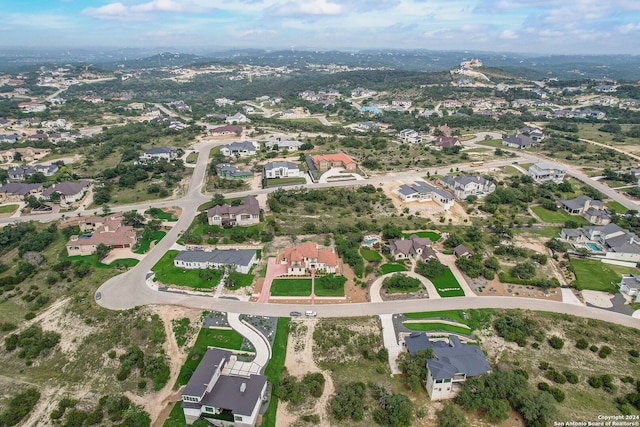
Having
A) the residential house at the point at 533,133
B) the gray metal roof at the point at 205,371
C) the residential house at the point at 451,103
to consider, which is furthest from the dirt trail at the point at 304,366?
the residential house at the point at 451,103

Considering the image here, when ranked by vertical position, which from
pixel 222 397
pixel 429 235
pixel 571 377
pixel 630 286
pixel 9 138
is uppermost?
pixel 9 138

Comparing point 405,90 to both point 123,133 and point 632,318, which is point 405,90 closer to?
point 123,133

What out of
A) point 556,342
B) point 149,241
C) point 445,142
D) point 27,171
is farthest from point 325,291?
point 27,171

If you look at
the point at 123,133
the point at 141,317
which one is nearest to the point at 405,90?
the point at 123,133

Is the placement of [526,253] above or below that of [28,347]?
above

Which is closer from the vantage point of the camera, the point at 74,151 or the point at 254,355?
the point at 254,355

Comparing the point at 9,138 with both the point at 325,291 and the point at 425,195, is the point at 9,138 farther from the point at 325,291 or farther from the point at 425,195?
the point at 425,195

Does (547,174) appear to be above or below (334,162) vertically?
above
